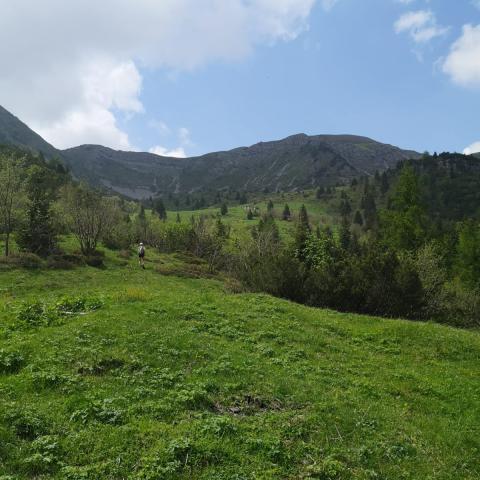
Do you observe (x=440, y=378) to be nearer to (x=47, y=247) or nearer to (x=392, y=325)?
(x=392, y=325)

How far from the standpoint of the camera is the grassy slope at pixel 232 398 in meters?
9.84

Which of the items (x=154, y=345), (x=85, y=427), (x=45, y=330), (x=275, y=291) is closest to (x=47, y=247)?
(x=275, y=291)

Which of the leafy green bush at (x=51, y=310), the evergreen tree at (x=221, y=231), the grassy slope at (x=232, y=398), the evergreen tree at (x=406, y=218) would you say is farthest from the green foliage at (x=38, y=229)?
the evergreen tree at (x=406, y=218)

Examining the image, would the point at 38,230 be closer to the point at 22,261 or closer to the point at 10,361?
the point at 22,261

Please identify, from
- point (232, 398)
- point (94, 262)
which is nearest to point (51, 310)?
point (232, 398)

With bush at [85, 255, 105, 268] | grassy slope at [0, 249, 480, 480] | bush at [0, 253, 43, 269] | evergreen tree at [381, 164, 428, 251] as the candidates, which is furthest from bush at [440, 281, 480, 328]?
bush at [0, 253, 43, 269]

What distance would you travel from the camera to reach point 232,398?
13.2 metres

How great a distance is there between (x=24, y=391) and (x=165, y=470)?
214 inches

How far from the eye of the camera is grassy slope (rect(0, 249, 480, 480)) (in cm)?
984

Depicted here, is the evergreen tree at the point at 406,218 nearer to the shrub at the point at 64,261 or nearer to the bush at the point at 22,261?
the shrub at the point at 64,261

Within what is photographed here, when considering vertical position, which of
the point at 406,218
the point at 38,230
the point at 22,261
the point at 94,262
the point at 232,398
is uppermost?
the point at 406,218

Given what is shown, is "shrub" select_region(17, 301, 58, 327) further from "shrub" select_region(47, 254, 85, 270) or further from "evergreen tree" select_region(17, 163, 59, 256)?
"evergreen tree" select_region(17, 163, 59, 256)

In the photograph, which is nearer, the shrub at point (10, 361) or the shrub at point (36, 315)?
the shrub at point (10, 361)

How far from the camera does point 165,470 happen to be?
30.1 feet
